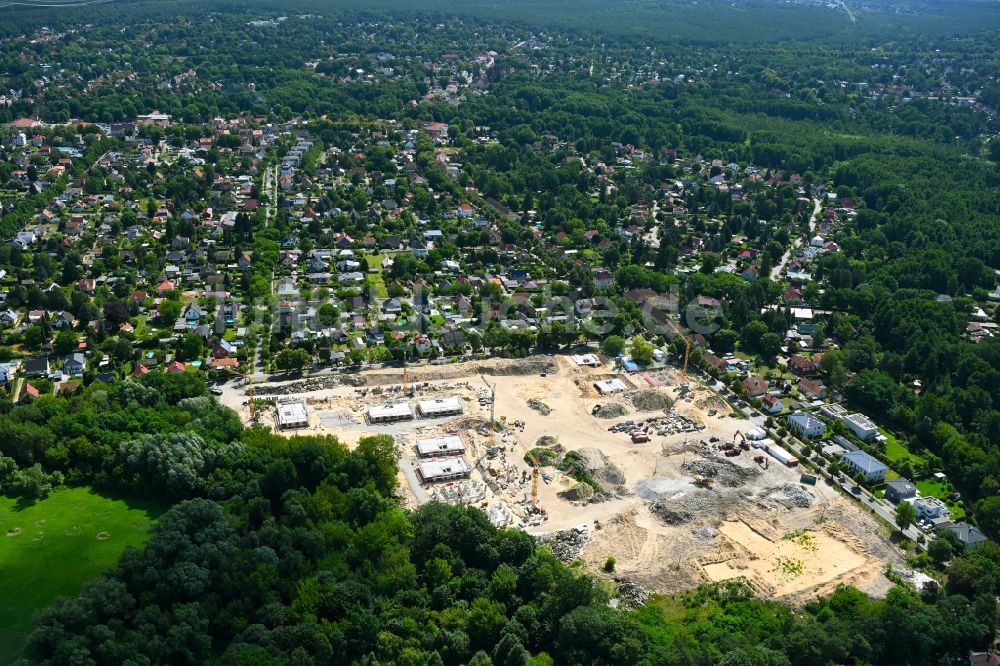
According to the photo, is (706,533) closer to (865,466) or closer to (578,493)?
(578,493)

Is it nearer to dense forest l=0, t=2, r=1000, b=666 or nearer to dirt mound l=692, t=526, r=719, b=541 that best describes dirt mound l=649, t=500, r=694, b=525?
dirt mound l=692, t=526, r=719, b=541

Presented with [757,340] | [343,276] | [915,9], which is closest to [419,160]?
[343,276]

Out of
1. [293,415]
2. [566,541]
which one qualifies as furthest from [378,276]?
[566,541]

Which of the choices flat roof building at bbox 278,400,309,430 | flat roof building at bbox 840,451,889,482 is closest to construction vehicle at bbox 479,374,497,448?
flat roof building at bbox 278,400,309,430

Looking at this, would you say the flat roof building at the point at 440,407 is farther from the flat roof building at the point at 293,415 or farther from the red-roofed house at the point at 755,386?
the red-roofed house at the point at 755,386

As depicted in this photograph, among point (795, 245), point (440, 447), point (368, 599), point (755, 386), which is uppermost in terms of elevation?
point (368, 599)
